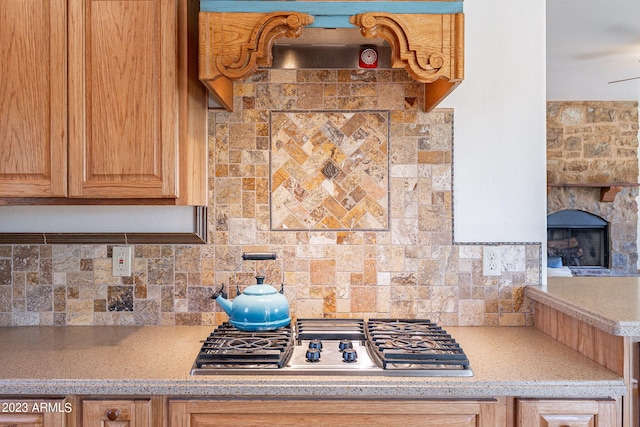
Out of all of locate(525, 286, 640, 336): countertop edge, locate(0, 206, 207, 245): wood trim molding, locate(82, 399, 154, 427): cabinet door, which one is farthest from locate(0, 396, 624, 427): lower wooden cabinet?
→ locate(0, 206, 207, 245): wood trim molding

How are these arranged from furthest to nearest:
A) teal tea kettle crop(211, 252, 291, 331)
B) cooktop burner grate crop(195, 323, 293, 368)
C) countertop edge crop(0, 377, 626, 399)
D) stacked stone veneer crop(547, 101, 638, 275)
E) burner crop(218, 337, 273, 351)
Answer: stacked stone veneer crop(547, 101, 638, 275) → teal tea kettle crop(211, 252, 291, 331) → burner crop(218, 337, 273, 351) → cooktop burner grate crop(195, 323, 293, 368) → countertop edge crop(0, 377, 626, 399)

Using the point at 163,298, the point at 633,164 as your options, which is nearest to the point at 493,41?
Result: the point at 163,298

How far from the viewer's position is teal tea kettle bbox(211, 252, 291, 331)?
1833mm

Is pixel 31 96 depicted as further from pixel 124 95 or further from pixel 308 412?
pixel 308 412

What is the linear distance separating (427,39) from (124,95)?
104 centimetres

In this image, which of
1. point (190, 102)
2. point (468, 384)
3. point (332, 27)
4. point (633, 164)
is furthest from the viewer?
point (633, 164)

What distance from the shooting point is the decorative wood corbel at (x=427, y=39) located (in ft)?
5.44

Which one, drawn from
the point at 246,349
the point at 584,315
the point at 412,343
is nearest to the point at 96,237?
the point at 246,349

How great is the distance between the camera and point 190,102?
→ 1837 mm

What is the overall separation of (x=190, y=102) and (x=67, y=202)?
560 millimetres

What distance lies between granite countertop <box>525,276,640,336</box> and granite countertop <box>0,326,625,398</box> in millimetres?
147

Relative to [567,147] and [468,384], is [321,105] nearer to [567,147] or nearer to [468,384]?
[468,384]

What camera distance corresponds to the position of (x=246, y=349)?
5.31 feet

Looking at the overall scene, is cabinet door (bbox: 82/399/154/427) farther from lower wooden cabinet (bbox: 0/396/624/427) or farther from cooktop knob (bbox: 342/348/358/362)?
cooktop knob (bbox: 342/348/358/362)
